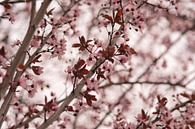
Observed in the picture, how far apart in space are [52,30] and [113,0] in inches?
23.8

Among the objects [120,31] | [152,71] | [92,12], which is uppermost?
[92,12]

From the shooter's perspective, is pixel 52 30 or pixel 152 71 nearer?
pixel 52 30

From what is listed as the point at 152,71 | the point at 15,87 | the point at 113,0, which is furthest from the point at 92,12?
the point at 15,87

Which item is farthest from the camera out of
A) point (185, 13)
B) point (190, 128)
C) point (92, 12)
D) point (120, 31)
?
point (185, 13)

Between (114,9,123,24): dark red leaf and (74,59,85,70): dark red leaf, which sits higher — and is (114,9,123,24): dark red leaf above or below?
above

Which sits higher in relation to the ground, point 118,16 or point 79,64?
point 118,16

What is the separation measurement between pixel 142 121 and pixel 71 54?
1.08 m

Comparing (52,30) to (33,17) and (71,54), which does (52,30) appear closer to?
(33,17)

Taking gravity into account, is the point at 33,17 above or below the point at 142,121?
above

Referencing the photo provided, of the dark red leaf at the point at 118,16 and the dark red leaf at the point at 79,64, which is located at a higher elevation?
the dark red leaf at the point at 118,16

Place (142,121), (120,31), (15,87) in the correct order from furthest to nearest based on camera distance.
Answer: (142,121) < (120,31) < (15,87)

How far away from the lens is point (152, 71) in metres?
8.81

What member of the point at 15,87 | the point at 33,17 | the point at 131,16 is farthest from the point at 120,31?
the point at 15,87

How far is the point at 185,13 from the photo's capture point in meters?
9.36
